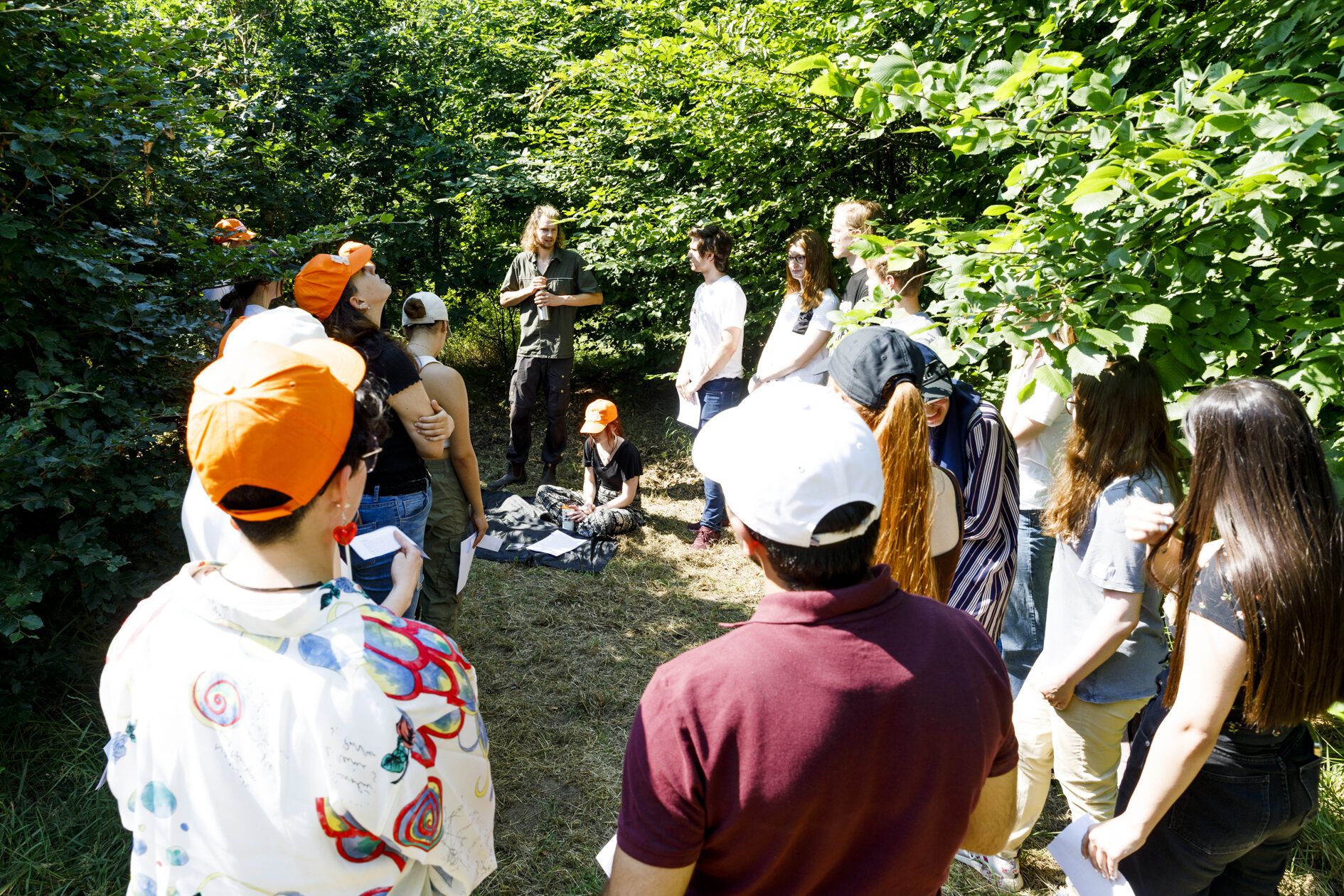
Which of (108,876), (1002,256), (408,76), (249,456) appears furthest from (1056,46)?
(408,76)

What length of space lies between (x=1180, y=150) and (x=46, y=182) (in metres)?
3.69

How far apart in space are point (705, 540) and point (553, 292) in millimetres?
2349

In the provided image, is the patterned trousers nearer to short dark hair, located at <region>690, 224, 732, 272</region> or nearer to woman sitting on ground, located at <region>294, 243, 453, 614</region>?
short dark hair, located at <region>690, 224, 732, 272</region>

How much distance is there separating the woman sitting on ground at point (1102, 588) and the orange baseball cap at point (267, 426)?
1938mm

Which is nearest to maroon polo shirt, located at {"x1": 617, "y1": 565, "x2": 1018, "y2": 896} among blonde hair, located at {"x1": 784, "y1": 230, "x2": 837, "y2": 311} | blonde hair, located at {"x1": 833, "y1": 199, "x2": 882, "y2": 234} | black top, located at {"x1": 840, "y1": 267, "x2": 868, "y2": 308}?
blonde hair, located at {"x1": 833, "y1": 199, "x2": 882, "y2": 234}

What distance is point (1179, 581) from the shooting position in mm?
1714

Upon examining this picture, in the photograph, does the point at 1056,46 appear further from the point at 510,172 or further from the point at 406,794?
→ the point at 510,172

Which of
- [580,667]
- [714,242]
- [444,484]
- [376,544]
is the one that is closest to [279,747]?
[376,544]

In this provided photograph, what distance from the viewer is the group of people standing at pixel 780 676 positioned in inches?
41.6

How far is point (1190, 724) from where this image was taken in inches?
59.0

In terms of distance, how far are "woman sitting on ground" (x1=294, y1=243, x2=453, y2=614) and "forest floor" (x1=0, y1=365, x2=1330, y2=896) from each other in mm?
997

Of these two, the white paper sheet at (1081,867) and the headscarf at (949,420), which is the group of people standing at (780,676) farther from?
the headscarf at (949,420)

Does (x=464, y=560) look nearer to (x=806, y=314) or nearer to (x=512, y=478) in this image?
(x=806, y=314)

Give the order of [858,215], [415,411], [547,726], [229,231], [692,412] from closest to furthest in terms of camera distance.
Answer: [415,411]
[547,726]
[229,231]
[858,215]
[692,412]
